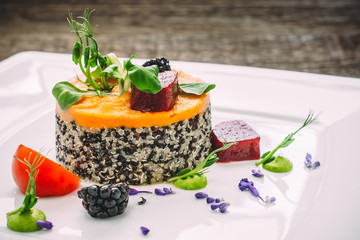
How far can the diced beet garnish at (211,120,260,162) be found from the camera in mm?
2943

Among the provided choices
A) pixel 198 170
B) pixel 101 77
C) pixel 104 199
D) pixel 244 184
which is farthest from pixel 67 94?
pixel 244 184

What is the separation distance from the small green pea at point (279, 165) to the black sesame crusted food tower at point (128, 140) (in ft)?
1.35

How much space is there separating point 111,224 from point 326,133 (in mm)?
1568

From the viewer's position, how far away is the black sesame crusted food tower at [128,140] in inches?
104

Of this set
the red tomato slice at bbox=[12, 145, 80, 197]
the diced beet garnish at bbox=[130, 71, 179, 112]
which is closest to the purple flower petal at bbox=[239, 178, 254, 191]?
the diced beet garnish at bbox=[130, 71, 179, 112]

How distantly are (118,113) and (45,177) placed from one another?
47 centimetres

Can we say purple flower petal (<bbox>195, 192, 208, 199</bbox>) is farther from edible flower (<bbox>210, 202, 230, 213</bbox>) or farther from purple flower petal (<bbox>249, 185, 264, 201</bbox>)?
purple flower petal (<bbox>249, 185, 264, 201</bbox>)

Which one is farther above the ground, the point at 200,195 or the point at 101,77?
the point at 101,77

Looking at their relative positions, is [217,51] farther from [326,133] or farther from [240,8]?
[326,133]

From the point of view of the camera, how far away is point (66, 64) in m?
4.09

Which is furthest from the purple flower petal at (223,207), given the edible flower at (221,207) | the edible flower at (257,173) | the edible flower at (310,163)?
the edible flower at (310,163)

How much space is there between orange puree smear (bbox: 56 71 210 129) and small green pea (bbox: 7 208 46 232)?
1.85ft

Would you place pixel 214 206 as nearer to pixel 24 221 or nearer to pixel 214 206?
pixel 214 206

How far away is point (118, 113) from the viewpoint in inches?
104
